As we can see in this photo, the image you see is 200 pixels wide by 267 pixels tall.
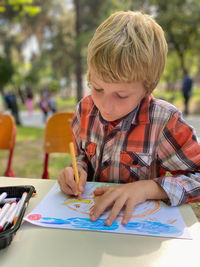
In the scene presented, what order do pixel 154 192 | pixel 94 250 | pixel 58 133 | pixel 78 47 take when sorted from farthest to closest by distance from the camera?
pixel 78 47 → pixel 58 133 → pixel 154 192 → pixel 94 250

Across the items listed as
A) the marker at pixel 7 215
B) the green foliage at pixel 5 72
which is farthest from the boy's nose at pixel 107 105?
the green foliage at pixel 5 72

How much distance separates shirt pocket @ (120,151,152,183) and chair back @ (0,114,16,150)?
0.94 metres

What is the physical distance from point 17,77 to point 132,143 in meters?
17.7

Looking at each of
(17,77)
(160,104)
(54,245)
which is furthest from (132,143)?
(17,77)

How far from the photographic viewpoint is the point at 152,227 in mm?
611

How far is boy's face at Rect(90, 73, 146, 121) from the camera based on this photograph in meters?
0.70

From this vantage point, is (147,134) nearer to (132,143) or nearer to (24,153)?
(132,143)

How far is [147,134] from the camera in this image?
2.84 ft

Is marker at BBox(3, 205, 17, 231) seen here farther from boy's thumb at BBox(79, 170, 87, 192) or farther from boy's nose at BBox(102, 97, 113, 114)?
boy's nose at BBox(102, 97, 113, 114)

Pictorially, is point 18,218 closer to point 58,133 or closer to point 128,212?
point 128,212

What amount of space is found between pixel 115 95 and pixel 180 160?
0.31 m

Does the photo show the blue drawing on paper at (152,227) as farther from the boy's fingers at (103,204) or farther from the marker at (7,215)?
the marker at (7,215)

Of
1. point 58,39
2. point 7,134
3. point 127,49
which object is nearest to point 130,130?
point 127,49

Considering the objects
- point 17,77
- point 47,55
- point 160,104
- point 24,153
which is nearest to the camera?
point 160,104
